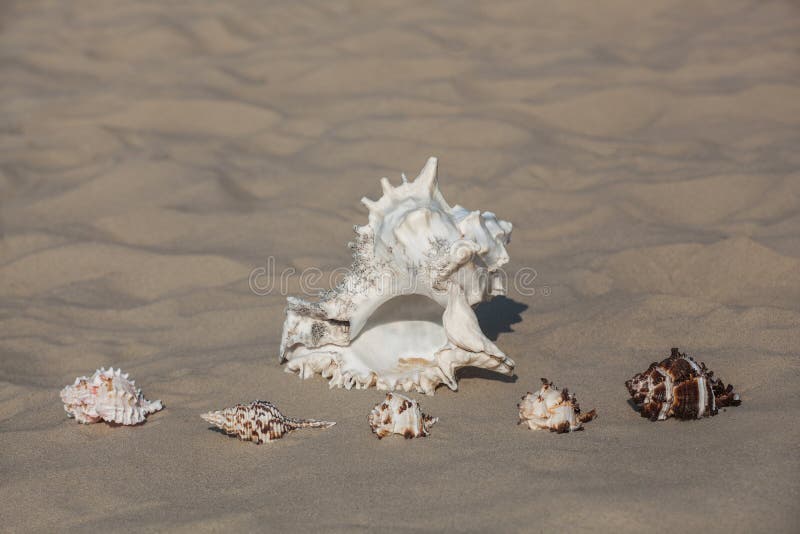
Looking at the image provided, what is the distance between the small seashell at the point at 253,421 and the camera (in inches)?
109

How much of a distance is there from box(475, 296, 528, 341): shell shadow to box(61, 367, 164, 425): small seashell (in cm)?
152

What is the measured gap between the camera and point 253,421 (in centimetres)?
277

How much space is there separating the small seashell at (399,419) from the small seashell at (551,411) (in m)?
0.35

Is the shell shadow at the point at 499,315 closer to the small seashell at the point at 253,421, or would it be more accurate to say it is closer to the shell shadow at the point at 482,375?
the shell shadow at the point at 482,375

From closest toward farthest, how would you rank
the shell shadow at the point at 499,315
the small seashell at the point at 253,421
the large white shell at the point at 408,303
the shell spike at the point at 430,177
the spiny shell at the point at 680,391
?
the spiny shell at the point at 680,391
the small seashell at the point at 253,421
the large white shell at the point at 408,303
the shell spike at the point at 430,177
the shell shadow at the point at 499,315

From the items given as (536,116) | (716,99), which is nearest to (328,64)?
(536,116)

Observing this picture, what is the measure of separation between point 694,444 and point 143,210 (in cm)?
376

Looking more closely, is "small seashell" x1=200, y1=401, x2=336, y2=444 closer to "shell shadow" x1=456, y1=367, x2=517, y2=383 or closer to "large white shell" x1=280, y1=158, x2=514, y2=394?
"large white shell" x1=280, y1=158, x2=514, y2=394

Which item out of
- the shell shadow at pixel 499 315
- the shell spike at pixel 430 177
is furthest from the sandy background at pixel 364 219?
the shell spike at pixel 430 177

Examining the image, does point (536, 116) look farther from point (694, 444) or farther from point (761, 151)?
point (694, 444)

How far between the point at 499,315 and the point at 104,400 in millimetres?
1791

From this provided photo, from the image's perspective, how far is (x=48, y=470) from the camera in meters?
2.70

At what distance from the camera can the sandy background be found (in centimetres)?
241

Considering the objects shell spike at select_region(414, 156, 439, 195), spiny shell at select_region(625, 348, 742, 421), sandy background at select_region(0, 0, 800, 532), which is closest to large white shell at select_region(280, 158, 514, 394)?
shell spike at select_region(414, 156, 439, 195)
